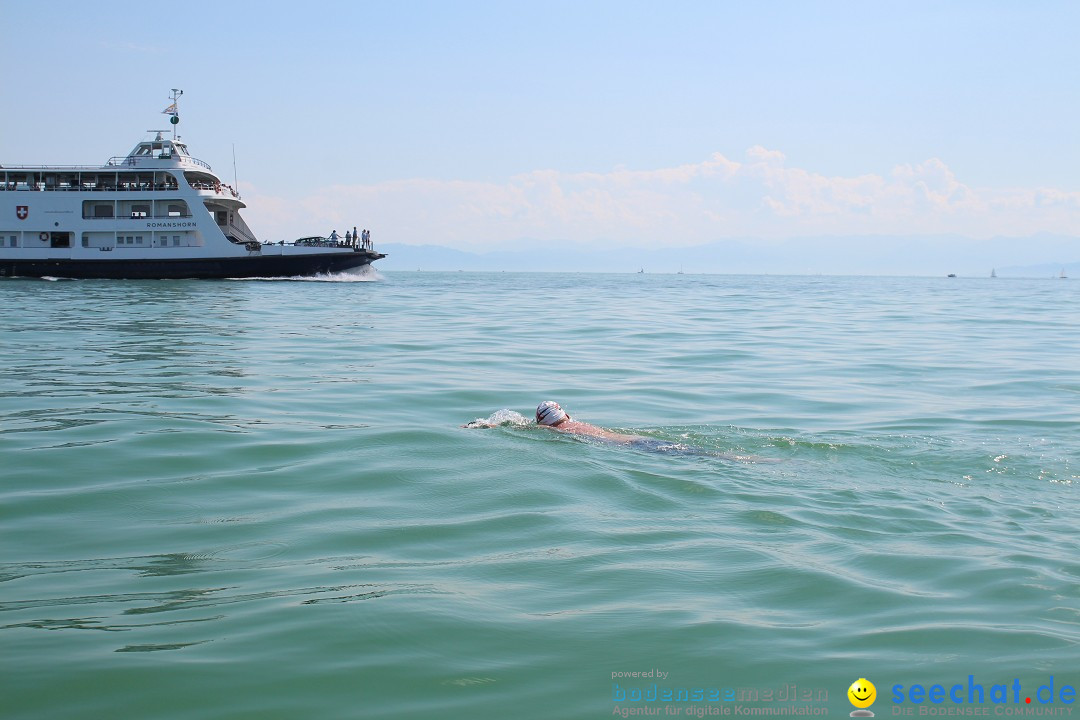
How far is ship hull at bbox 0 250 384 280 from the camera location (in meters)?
43.8

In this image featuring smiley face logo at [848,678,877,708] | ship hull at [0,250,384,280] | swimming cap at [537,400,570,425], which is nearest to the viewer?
smiley face logo at [848,678,877,708]

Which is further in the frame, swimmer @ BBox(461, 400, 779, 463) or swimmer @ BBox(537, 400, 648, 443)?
swimmer @ BBox(537, 400, 648, 443)

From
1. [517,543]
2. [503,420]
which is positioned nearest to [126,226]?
[503,420]

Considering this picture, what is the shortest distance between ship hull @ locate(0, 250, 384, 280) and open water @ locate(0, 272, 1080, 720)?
32.6 meters

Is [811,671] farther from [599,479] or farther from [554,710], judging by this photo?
[599,479]

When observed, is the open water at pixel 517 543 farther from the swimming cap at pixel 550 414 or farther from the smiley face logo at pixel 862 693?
the swimming cap at pixel 550 414

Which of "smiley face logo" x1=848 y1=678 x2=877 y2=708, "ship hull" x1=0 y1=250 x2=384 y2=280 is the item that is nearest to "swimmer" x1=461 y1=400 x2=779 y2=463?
"smiley face logo" x1=848 y1=678 x2=877 y2=708

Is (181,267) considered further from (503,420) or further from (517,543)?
(517,543)

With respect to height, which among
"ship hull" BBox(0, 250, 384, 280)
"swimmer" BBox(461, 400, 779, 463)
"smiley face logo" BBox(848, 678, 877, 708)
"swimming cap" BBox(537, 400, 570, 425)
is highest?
"ship hull" BBox(0, 250, 384, 280)

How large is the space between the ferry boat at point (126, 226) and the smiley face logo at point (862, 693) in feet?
149

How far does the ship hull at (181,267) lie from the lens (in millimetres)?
43781

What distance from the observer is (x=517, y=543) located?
5.93 meters

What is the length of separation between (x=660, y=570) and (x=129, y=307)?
84.1 ft

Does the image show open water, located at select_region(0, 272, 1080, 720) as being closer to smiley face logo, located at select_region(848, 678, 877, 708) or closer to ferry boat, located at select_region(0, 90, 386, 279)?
smiley face logo, located at select_region(848, 678, 877, 708)
